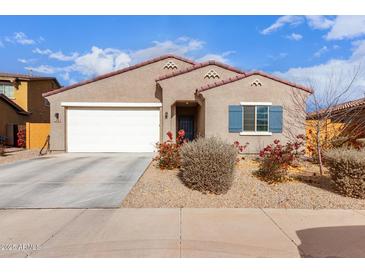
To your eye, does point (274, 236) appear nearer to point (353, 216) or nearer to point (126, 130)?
point (353, 216)

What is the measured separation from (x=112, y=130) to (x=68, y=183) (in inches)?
301

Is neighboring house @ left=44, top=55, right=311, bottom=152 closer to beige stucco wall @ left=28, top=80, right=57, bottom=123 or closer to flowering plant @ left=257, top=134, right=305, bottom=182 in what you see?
flowering plant @ left=257, top=134, right=305, bottom=182

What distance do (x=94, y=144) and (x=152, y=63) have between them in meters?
5.46

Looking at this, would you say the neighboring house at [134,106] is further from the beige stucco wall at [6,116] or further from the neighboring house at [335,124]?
the beige stucco wall at [6,116]

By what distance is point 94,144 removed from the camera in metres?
15.8

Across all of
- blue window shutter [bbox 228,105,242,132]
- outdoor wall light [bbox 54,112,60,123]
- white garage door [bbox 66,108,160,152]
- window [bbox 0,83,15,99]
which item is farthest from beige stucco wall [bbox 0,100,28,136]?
blue window shutter [bbox 228,105,242,132]

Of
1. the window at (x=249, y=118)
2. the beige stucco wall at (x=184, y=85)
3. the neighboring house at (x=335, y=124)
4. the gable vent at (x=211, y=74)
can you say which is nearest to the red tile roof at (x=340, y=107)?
the neighboring house at (x=335, y=124)

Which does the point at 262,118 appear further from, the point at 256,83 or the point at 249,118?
the point at 256,83

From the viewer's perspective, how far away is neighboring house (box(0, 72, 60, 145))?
2236 cm

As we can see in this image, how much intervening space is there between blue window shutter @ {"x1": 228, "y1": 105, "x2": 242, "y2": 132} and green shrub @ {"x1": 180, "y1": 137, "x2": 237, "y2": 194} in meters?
6.04

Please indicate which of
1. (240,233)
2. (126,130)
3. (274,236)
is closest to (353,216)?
(274,236)

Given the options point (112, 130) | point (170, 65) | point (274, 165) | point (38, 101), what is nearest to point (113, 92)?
point (112, 130)

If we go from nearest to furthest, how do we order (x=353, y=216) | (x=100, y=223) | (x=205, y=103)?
1. (x=100, y=223)
2. (x=353, y=216)
3. (x=205, y=103)

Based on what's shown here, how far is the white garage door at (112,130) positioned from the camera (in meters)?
15.8
